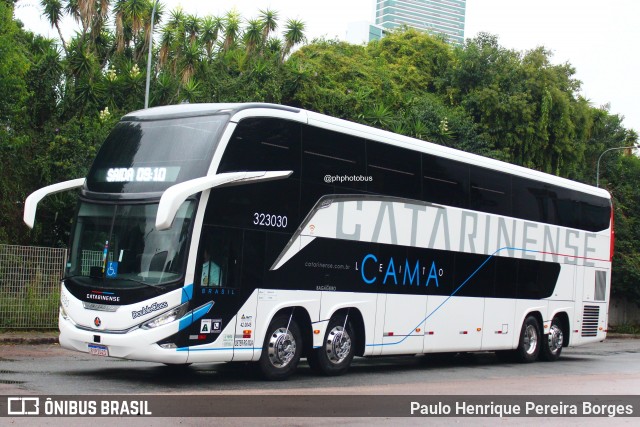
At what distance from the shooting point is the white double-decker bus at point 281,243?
12289 millimetres

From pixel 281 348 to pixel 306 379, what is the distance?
92 centimetres

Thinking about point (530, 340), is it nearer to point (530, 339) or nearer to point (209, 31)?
point (530, 339)

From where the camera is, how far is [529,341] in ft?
67.2

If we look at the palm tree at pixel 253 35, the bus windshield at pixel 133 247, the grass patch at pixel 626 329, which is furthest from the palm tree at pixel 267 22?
the bus windshield at pixel 133 247

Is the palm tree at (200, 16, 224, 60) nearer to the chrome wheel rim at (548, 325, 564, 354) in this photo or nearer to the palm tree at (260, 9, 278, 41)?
the palm tree at (260, 9, 278, 41)

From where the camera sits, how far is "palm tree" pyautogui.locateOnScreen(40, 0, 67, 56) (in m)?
42.9

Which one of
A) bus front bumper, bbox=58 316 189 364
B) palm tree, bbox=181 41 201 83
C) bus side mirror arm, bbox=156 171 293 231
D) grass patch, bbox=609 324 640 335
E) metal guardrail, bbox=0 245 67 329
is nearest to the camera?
bus side mirror arm, bbox=156 171 293 231

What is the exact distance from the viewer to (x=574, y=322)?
2189 centimetres

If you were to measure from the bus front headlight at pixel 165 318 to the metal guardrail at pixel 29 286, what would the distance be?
8.67 meters

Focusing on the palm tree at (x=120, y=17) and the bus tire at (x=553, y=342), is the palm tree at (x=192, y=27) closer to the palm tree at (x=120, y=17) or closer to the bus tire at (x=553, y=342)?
the palm tree at (x=120, y=17)

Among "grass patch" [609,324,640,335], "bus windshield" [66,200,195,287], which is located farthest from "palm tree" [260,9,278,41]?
"bus windshield" [66,200,195,287]

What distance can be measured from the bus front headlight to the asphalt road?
0.85 meters

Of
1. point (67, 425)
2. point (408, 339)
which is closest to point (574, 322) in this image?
point (408, 339)

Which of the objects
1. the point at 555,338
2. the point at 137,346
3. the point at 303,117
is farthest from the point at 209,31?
the point at 137,346
